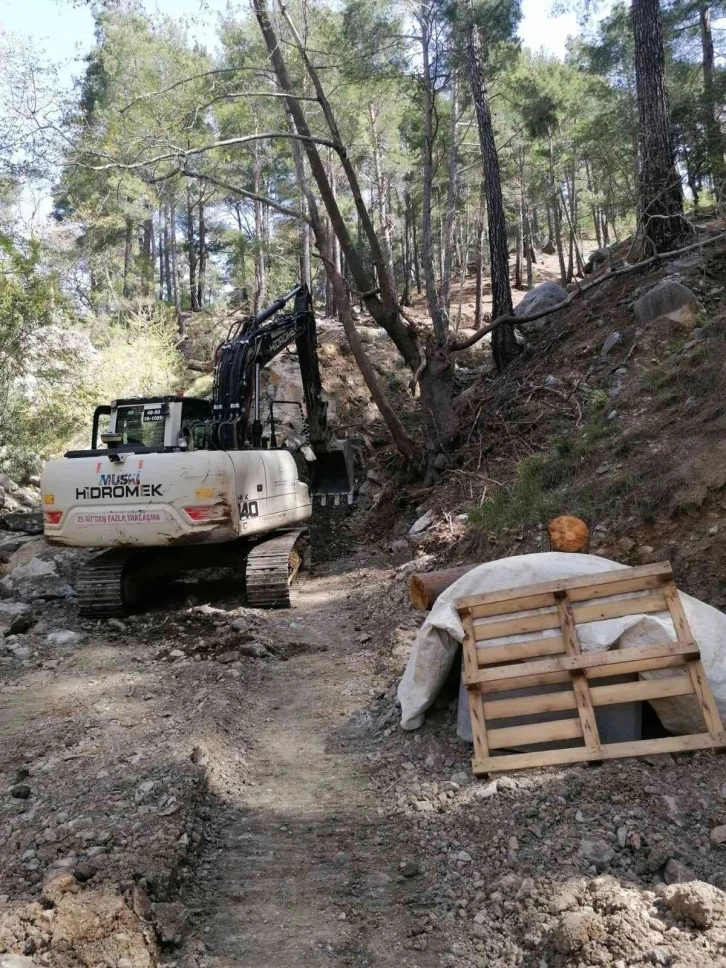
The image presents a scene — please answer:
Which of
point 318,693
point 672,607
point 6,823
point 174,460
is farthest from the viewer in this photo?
point 174,460

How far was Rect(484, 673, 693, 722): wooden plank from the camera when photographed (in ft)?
11.6

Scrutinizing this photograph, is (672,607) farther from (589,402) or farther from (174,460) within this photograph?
(589,402)

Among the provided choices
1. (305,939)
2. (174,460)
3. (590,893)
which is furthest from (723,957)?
(174,460)

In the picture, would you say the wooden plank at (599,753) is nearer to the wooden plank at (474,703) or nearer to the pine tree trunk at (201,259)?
the wooden plank at (474,703)

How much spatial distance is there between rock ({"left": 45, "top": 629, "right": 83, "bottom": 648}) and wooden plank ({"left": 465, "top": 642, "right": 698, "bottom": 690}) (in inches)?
179

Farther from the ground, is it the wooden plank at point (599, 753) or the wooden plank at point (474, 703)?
the wooden plank at point (474, 703)

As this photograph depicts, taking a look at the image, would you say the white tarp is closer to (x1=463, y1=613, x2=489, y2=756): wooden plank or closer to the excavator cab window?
(x1=463, y1=613, x2=489, y2=756): wooden plank

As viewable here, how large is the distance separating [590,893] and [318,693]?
2.92 m

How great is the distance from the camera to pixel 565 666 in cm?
368

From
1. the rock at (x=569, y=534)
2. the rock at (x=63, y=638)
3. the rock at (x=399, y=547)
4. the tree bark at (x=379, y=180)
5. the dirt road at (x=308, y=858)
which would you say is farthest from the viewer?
the tree bark at (x=379, y=180)

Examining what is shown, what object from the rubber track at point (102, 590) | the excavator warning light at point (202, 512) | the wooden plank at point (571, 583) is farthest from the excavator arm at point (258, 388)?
the wooden plank at point (571, 583)

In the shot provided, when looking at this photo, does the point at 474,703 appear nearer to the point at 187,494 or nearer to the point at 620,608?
the point at 620,608

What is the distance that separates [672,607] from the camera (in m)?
3.74

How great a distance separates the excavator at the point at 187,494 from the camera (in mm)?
7250
